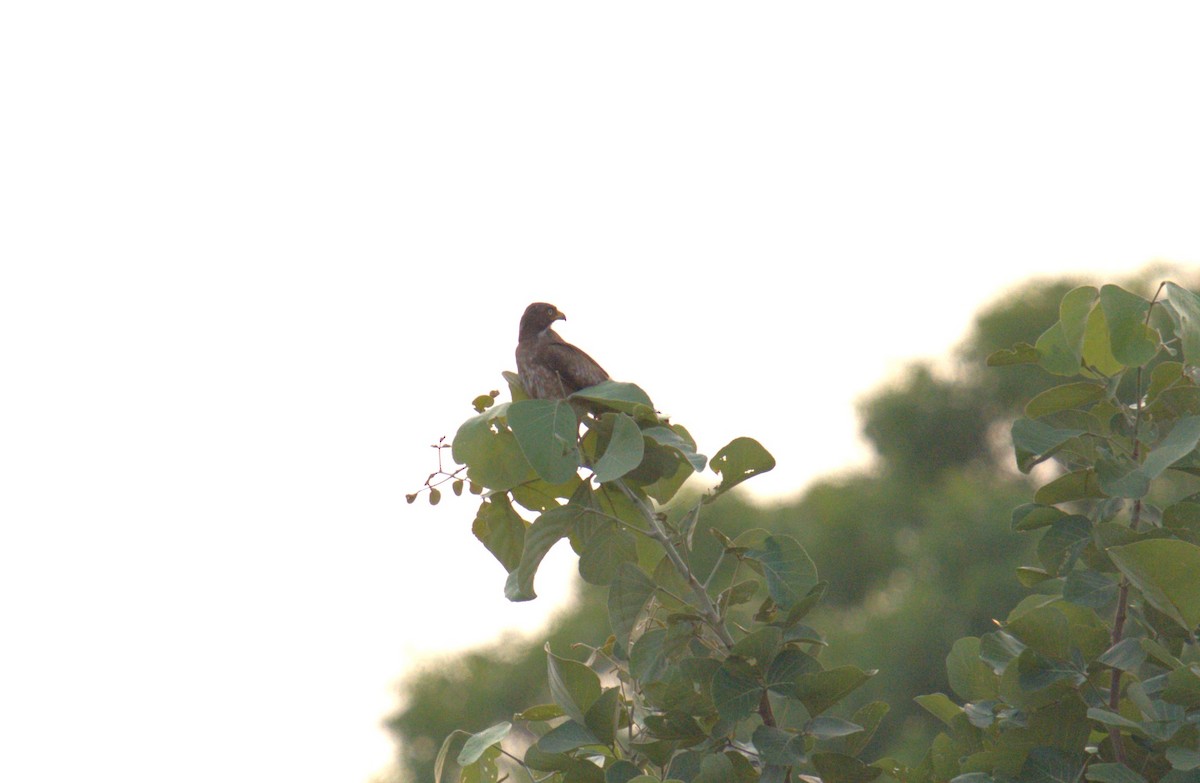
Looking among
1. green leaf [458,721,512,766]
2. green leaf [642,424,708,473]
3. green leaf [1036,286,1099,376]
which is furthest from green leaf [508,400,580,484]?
green leaf [1036,286,1099,376]

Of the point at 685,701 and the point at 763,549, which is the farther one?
the point at 763,549

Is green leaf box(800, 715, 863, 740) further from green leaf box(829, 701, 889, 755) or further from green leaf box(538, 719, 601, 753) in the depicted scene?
green leaf box(538, 719, 601, 753)

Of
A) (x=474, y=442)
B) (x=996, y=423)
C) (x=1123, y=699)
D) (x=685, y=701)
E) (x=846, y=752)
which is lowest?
(x=1123, y=699)

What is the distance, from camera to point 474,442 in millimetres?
3436

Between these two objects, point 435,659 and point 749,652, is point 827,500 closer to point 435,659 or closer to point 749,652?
point 435,659

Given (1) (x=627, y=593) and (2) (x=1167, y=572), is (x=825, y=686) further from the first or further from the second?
(2) (x=1167, y=572)

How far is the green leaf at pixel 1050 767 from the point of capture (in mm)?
2942

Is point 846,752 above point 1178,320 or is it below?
below

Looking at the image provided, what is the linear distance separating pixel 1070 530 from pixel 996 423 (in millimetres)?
29283

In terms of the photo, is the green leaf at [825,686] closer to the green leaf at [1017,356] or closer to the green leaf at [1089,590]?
the green leaf at [1089,590]

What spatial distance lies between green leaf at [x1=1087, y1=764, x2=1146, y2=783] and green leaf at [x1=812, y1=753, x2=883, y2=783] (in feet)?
1.82

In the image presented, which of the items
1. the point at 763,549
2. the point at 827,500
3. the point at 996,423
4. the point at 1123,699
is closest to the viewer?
the point at 1123,699

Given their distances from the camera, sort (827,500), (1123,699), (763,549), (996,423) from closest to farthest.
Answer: (1123,699) → (763,549) → (827,500) → (996,423)

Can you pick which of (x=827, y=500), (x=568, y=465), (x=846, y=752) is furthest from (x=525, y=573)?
(x=827, y=500)
